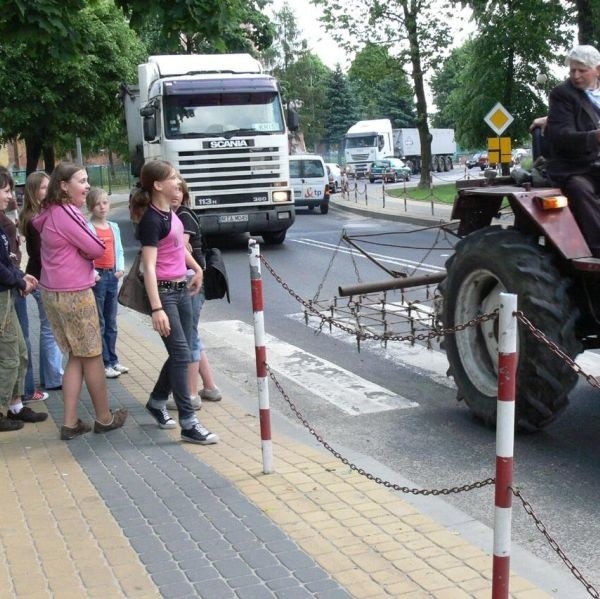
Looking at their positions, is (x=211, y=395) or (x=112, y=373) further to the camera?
(x=112, y=373)

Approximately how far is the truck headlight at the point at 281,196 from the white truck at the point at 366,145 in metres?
47.4

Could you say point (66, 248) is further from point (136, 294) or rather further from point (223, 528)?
point (223, 528)

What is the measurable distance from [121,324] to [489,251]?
5.74m

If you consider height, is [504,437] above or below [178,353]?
above

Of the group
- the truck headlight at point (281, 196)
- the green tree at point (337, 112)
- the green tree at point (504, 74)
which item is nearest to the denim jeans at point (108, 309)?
the truck headlight at point (281, 196)

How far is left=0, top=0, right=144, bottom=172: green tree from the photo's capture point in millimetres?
30656

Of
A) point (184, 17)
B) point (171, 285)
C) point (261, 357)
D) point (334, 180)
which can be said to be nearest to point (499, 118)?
point (184, 17)

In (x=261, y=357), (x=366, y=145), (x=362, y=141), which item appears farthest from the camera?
(x=362, y=141)

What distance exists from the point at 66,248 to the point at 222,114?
13232 millimetres

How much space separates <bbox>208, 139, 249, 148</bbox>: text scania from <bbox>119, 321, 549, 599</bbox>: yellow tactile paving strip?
13.0 m

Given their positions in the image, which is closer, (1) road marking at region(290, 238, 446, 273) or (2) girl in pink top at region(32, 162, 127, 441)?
(2) girl in pink top at region(32, 162, 127, 441)

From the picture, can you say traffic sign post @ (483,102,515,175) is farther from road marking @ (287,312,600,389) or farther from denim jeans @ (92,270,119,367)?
denim jeans @ (92,270,119,367)

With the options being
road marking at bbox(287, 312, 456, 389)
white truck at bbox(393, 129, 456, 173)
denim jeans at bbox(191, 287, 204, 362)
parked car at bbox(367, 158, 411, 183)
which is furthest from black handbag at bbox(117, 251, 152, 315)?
white truck at bbox(393, 129, 456, 173)

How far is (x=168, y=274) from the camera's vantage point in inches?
243
